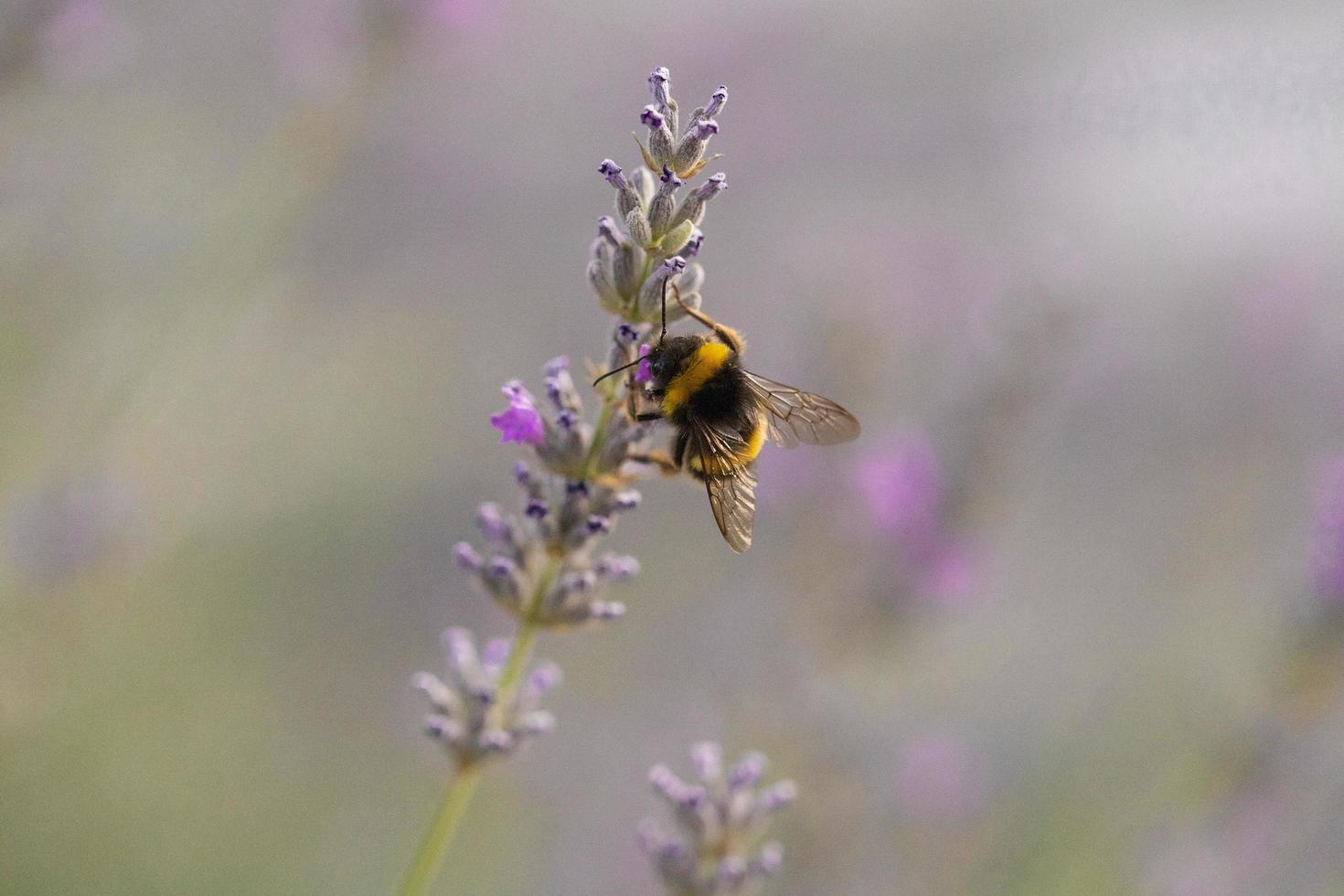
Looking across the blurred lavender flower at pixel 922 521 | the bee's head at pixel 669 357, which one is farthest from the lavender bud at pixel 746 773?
the blurred lavender flower at pixel 922 521

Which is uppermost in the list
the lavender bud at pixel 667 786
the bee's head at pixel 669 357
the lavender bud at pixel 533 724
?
the bee's head at pixel 669 357

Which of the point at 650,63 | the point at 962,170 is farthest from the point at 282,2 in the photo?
the point at 962,170

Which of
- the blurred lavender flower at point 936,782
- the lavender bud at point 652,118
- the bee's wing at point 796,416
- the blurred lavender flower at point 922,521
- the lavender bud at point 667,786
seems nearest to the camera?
the lavender bud at point 652,118

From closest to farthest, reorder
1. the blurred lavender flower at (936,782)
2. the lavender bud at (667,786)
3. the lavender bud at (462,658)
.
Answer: the lavender bud at (462,658)
the lavender bud at (667,786)
the blurred lavender flower at (936,782)

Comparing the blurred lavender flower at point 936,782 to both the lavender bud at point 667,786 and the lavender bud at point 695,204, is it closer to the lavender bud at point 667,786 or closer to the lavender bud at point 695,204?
the lavender bud at point 667,786

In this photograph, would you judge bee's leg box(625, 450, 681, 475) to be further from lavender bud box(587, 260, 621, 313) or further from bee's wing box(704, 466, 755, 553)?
lavender bud box(587, 260, 621, 313)

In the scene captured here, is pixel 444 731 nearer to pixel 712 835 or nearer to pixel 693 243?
pixel 712 835
